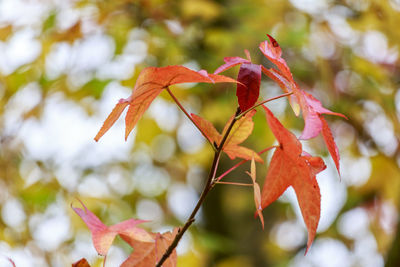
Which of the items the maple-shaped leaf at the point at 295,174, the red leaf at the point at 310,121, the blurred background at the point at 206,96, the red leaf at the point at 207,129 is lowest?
the blurred background at the point at 206,96

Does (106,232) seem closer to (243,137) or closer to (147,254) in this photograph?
(147,254)

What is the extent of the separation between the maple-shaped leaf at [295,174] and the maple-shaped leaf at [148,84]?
3.6 inches

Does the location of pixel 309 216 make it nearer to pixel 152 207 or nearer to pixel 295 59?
pixel 295 59

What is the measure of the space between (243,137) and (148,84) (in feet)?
0.40

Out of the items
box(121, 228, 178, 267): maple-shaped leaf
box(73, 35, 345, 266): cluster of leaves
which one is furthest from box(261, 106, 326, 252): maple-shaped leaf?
box(121, 228, 178, 267): maple-shaped leaf

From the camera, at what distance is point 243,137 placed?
1.56 feet

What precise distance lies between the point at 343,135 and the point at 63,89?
4.23ft

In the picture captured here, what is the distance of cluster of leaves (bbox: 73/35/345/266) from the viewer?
1.31 feet

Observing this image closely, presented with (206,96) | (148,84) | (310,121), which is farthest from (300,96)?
(206,96)

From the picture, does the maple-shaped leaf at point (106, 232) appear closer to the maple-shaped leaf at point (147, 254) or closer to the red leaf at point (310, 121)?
the maple-shaped leaf at point (147, 254)

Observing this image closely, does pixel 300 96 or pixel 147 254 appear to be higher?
pixel 300 96

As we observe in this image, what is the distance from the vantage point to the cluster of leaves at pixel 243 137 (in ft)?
1.31

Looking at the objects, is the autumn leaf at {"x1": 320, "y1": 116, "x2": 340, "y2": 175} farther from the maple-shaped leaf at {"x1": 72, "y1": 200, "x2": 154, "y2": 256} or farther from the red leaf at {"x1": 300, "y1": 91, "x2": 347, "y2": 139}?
the maple-shaped leaf at {"x1": 72, "y1": 200, "x2": 154, "y2": 256}

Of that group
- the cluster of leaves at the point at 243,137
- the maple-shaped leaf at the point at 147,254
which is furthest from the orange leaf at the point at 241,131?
the maple-shaped leaf at the point at 147,254
